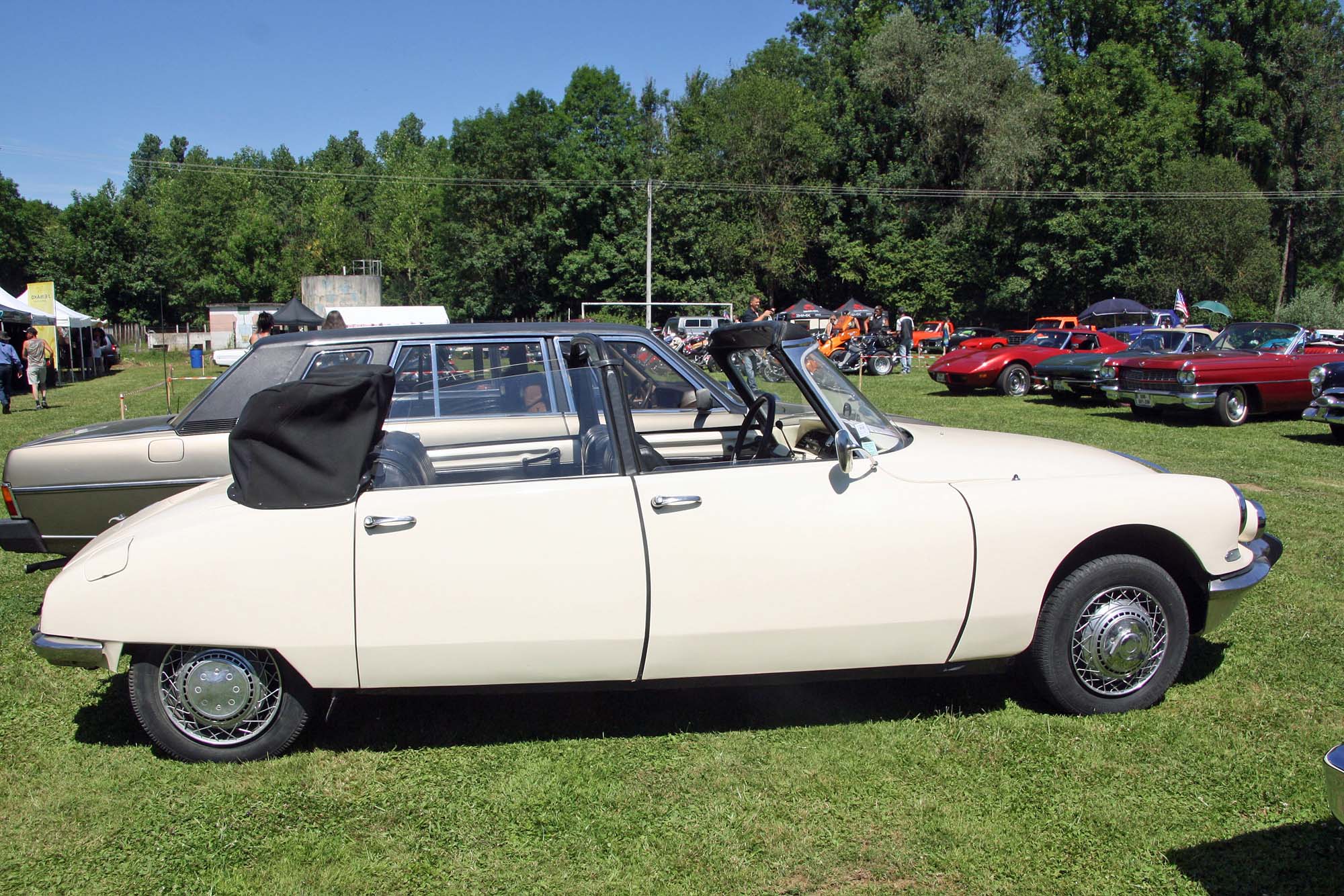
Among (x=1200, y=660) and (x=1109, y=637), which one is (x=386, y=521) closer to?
(x=1109, y=637)

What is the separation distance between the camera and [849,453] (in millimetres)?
3668

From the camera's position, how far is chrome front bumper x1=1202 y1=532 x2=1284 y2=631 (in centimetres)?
395

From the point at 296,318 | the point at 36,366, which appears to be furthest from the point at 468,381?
the point at 296,318

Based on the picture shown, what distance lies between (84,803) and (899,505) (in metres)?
3.31

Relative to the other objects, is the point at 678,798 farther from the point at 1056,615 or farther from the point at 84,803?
the point at 84,803

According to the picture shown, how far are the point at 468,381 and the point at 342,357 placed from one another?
96 centimetres

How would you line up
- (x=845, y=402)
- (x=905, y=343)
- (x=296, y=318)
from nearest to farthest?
Answer: (x=845, y=402), (x=905, y=343), (x=296, y=318)

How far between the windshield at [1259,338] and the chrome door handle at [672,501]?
14555 mm

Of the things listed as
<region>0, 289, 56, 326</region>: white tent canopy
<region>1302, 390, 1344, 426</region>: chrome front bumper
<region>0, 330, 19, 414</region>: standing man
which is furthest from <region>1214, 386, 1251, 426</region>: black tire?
<region>0, 289, 56, 326</region>: white tent canopy

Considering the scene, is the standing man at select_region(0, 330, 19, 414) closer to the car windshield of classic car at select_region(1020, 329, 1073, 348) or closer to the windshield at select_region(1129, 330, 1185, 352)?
the car windshield of classic car at select_region(1020, 329, 1073, 348)

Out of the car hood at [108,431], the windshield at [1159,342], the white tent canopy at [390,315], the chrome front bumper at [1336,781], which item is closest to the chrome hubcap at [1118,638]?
the chrome front bumper at [1336,781]

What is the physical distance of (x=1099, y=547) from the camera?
3.96m

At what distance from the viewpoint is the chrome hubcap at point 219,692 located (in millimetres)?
3631

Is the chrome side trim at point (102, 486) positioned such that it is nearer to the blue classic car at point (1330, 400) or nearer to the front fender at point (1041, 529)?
the front fender at point (1041, 529)
